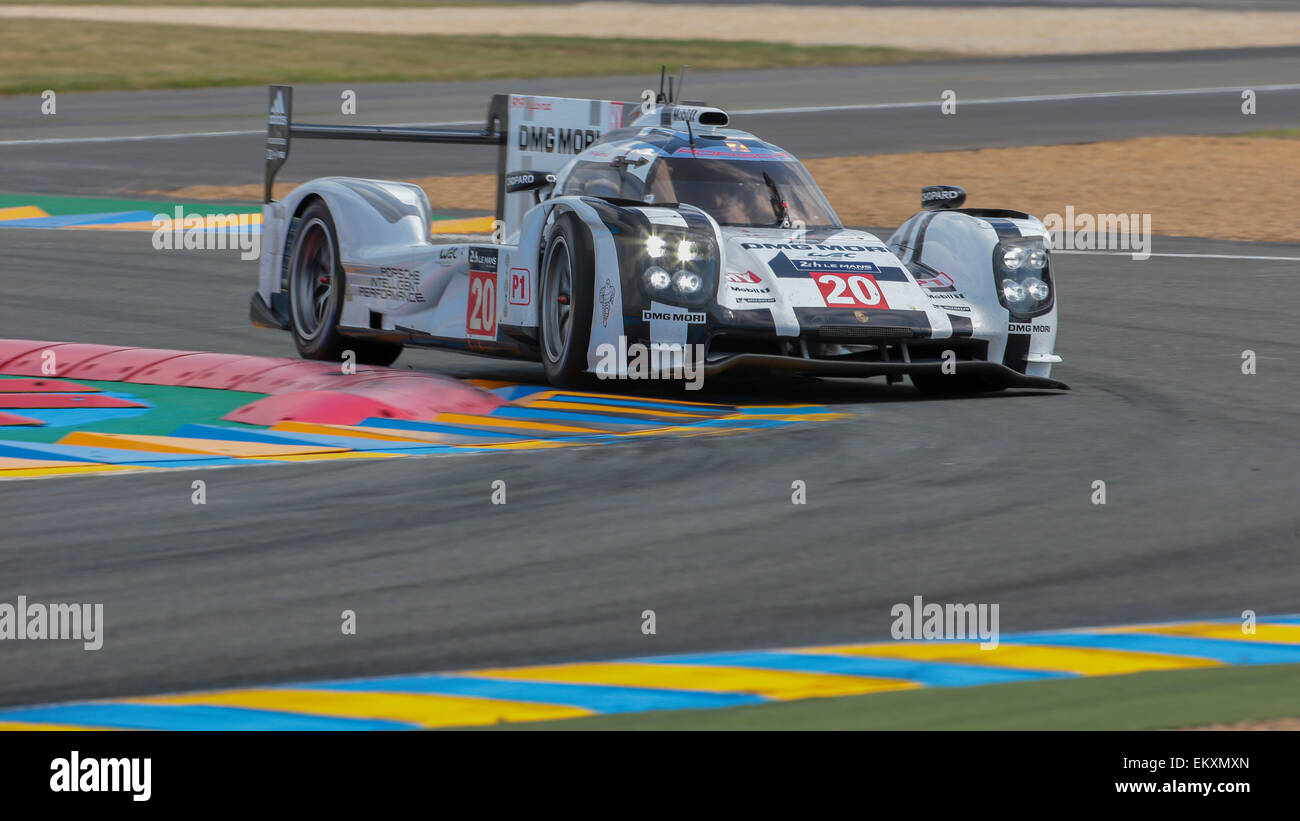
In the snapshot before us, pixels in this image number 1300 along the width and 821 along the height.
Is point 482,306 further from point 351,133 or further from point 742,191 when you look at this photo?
point 351,133

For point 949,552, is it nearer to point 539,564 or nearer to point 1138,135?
point 539,564

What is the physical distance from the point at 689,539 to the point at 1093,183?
58.9 ft

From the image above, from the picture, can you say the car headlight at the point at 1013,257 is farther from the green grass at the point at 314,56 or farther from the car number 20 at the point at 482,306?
the green grass at the point at 314,56

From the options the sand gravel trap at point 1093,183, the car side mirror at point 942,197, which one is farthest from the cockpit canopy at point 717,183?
the sand gravel trap at point 1093,183

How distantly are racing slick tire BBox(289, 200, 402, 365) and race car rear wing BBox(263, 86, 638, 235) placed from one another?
0.44 m

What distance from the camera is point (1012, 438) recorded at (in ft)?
29.9

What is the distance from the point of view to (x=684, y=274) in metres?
9.68

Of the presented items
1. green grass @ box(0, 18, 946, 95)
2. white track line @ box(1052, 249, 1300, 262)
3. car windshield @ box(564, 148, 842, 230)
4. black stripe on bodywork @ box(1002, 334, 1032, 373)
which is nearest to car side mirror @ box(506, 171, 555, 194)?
car windshield @ box(564, 148, 842, 230)

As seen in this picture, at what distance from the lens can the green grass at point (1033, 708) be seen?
500 centimetres

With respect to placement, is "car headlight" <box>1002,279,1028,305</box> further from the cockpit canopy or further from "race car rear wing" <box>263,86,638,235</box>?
"race car rear wing" <box>263,86,638,235</box>

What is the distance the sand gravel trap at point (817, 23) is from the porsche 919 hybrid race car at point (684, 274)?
38.7 meters

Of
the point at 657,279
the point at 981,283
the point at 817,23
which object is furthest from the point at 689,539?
the point at 817,23
